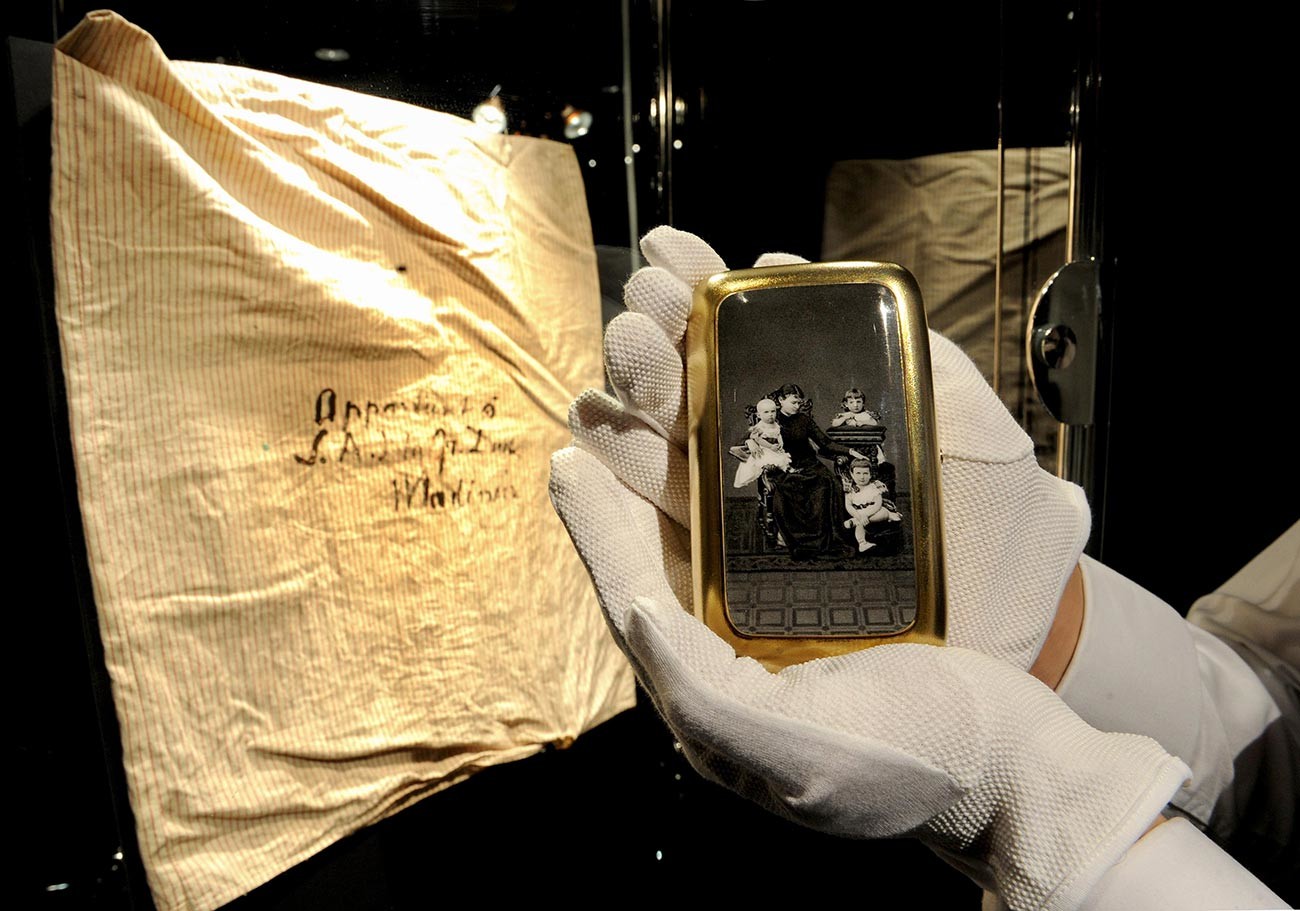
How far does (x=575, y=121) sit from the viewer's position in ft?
2.19

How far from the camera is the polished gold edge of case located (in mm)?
337

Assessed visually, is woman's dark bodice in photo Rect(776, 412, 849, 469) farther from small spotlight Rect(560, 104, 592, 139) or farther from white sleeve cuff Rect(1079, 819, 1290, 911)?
small spotlight Rect(560, 104, 592, 139)

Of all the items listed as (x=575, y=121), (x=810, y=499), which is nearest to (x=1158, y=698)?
(x=810, y=499)

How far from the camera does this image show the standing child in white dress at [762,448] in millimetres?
339

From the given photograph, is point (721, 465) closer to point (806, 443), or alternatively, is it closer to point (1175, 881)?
point (806, 443)

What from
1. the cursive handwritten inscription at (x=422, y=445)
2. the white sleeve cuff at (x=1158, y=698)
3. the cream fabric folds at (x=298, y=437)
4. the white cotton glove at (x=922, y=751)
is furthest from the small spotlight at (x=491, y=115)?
the white sleeve cuff at (x=1158, y=698)

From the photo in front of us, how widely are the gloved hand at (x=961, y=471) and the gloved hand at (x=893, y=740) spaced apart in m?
0.02

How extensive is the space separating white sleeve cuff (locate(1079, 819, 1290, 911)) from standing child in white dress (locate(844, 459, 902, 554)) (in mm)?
161

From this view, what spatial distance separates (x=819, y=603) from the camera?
1.12 feet

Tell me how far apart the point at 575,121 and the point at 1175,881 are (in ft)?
2.20

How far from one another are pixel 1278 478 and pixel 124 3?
36.9 inches

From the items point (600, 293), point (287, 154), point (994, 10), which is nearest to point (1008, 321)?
point (994, 10)

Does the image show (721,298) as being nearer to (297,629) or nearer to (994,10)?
(297,629)

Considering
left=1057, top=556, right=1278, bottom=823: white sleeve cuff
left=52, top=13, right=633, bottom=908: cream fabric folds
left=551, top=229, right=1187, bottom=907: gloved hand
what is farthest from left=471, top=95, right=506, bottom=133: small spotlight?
left=1057, top=556, right=1278, bottom=823: white sleeve cuff
